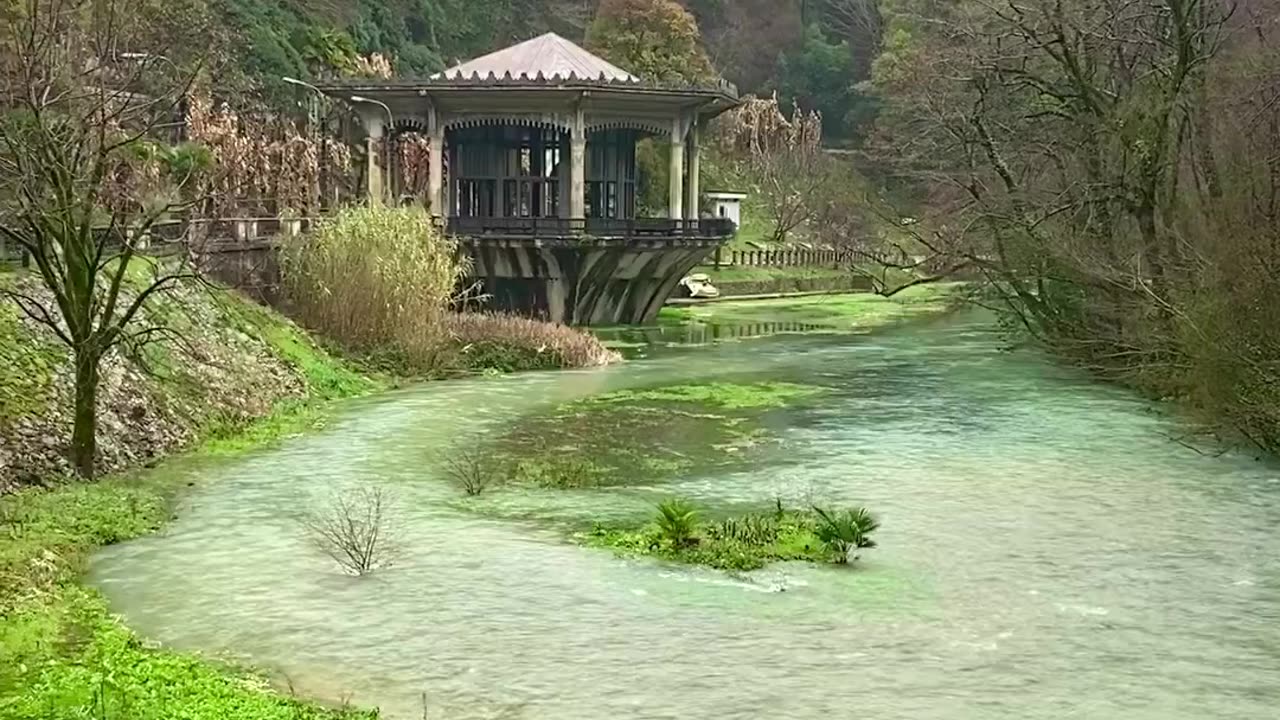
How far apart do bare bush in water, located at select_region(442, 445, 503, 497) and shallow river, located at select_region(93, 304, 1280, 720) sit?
25 cm

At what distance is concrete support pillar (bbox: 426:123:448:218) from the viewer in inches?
1438

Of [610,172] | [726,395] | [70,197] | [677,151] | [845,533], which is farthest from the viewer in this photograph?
[610,172]

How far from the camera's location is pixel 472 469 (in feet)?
54.2

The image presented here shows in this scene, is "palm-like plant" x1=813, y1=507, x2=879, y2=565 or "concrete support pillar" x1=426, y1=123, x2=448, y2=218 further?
"concrete support pillar" x1=426, y1=123, x2=448, y2=218

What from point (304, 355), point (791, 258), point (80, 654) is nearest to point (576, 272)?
point (304, 355)

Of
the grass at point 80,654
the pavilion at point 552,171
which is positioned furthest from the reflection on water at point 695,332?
the grass at point 80,654

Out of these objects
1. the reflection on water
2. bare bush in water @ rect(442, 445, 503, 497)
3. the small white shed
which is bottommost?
bare bush in water @ rect(442, 445, 503, 497)

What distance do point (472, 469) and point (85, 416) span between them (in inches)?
170

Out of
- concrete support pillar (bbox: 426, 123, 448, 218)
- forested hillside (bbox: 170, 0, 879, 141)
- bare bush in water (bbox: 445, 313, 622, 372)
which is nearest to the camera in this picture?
bare bush in water (bbox: 445, 313, 622, 372)

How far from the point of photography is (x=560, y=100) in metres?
35.6

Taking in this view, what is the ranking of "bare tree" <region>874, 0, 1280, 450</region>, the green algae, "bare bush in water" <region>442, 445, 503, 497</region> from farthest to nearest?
1. the green algae
2. "bare tree" <region>874, 0, 1280, 450</region>
3. "bare bush in water" <region>442, 445, 503, 497</region>

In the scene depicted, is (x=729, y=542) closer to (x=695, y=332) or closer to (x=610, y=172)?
(x=695, y=332)

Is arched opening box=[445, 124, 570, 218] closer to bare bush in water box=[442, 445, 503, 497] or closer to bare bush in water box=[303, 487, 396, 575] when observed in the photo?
bare bush in water box=[442, 445, 503, 497]

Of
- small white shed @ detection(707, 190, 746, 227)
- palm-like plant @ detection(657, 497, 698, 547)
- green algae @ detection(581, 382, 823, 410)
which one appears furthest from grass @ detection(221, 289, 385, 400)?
small white shed @ detection(707, 190, 746, 227)
